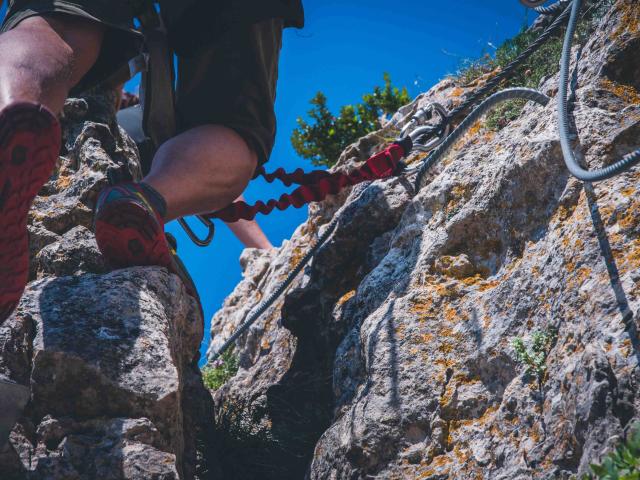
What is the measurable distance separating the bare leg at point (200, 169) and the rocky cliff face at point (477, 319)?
923 mm

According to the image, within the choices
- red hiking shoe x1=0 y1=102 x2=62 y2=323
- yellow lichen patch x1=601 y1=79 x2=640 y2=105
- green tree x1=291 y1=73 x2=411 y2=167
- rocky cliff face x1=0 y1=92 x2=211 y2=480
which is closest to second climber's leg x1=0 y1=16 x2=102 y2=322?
red hiking shoe x1=0 y1=102 x2=62 y2=323

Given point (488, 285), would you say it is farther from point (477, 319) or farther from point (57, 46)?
point (57, 46)

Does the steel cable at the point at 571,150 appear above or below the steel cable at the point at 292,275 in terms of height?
below

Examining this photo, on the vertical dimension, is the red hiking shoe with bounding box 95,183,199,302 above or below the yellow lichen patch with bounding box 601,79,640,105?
below

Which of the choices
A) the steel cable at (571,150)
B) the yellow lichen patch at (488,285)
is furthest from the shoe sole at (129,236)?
the steel cable at (571,150)

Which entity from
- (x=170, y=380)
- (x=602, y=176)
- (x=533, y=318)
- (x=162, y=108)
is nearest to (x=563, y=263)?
(x=533, y=318)

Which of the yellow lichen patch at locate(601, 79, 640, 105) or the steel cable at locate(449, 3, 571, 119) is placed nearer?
the yellow lichen patch at locate(601, 79, 640, 105)

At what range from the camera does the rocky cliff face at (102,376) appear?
2115mm

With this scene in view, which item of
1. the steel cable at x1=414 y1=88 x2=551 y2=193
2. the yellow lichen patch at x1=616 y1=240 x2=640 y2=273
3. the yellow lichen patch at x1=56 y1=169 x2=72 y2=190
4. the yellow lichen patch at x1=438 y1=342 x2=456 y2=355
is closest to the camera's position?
the yellow lichen patch at x1=616 y1=240 x2=640 y2=273

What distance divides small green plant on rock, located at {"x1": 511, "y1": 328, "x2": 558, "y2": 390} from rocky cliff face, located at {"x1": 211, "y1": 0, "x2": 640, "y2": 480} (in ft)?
0.04

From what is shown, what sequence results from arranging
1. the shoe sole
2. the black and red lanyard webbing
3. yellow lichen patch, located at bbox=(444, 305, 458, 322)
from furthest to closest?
the black and red lanyard webbing < yellow lichen patch, located at bbox=(444, 305, 458, 322) < the shoe sole

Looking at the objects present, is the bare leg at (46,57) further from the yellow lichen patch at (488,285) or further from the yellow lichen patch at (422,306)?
the yellow lichen patch at (488,285)

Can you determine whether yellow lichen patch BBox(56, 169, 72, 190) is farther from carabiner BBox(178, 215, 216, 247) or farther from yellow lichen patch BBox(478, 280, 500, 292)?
yellow lichen patch BBox(478, 280, 500, 292)

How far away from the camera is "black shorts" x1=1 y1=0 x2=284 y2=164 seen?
9.20 feet
